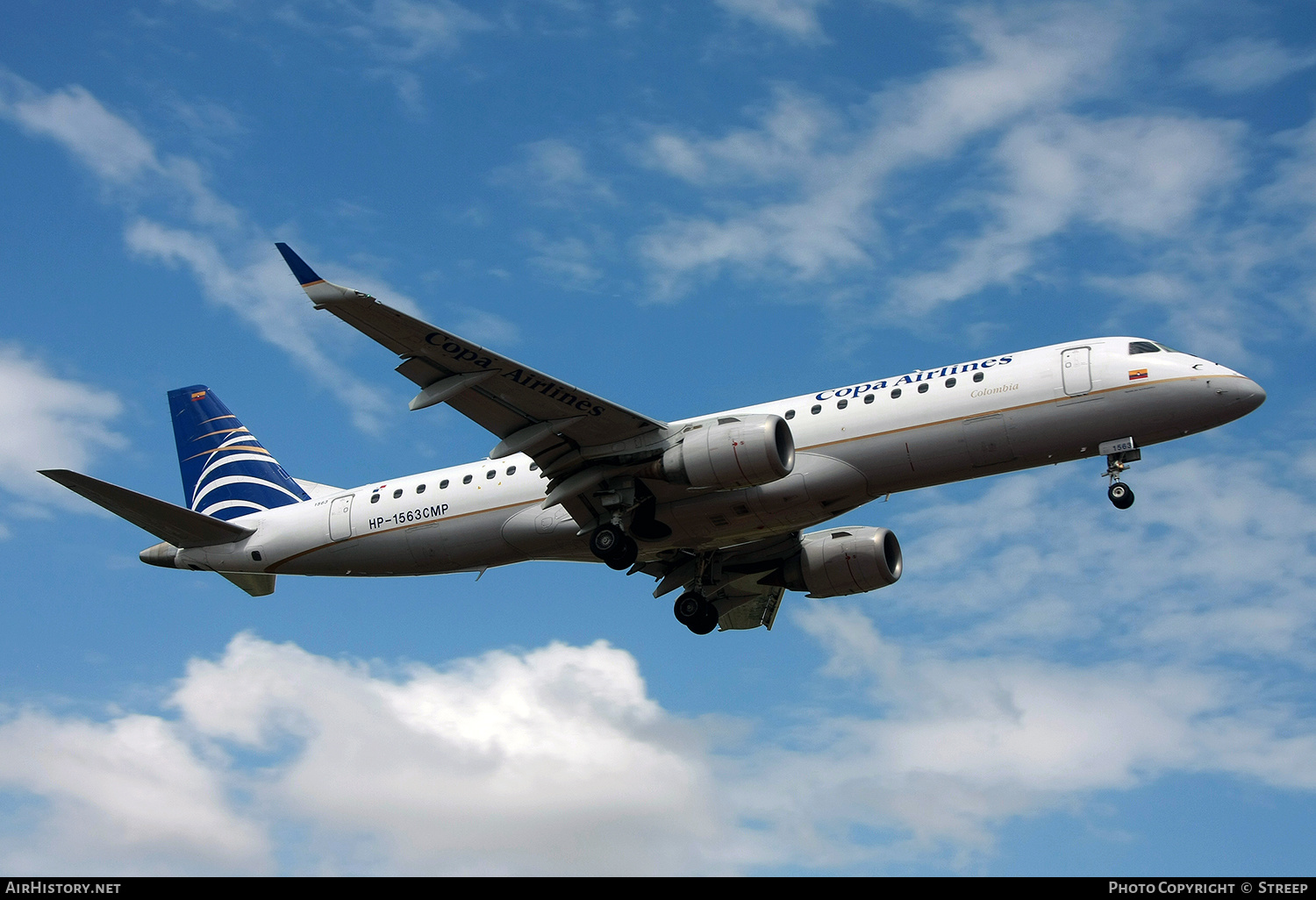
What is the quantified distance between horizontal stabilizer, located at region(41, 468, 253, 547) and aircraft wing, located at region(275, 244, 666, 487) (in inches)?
331

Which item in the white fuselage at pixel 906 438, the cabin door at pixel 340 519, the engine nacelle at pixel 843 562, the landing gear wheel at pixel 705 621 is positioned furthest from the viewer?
the landing gear wheel at pixel 705 621

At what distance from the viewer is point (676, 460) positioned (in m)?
27.8

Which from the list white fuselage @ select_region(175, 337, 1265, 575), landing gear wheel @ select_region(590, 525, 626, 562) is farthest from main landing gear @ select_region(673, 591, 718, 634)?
landing gear wheel @ select_region(590, 525, 626, 562)

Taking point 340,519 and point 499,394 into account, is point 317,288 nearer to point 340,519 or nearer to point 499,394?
point 499,394

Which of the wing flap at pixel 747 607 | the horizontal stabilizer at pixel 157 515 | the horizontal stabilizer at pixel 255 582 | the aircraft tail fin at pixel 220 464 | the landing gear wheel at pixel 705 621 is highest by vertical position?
the aircraft tail fin at pixel 220 464

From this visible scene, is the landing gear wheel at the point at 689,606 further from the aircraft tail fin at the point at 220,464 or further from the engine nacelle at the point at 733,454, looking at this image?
the aircraft tail fin at the point at 220,464

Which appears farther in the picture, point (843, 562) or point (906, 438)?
point (843, 562)

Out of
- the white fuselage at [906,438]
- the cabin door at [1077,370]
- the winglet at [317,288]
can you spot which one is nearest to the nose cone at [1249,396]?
the white fuselage at [906,438]

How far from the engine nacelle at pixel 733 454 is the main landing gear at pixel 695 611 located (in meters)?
7.11

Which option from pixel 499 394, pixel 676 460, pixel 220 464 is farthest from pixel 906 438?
pixel 220 464

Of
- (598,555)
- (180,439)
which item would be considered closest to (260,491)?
(180,439)

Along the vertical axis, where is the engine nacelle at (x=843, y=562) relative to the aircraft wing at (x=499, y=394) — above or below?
below

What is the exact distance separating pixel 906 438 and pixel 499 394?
910cm

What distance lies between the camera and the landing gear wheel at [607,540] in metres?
29.2
